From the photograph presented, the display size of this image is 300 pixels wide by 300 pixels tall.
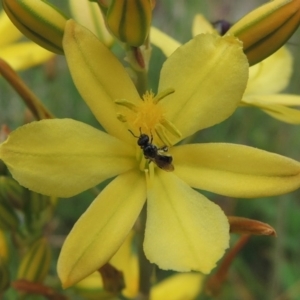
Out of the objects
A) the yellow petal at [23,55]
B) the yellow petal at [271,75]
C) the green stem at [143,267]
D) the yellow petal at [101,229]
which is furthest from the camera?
the yellow petal at [23,55]

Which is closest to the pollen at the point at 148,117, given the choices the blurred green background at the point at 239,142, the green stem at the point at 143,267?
the green stem at the point at 143,267

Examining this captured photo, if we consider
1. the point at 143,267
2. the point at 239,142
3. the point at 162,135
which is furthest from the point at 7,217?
the point at 239,142

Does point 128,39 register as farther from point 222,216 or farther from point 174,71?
point 222,216

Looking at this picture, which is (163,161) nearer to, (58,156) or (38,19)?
(58,156)

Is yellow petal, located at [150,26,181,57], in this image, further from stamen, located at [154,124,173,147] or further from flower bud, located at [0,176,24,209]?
flower bud, located at [0,176,24,209]

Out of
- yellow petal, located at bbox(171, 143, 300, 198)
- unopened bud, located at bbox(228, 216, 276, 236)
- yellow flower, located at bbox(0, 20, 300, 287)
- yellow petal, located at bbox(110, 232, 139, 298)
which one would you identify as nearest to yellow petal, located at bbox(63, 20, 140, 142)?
yellow flower, located at bbox(0, 20, 300, 287)

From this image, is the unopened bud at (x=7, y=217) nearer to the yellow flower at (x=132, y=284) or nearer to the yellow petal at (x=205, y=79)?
the yellow flower at (x=132, y=284)
